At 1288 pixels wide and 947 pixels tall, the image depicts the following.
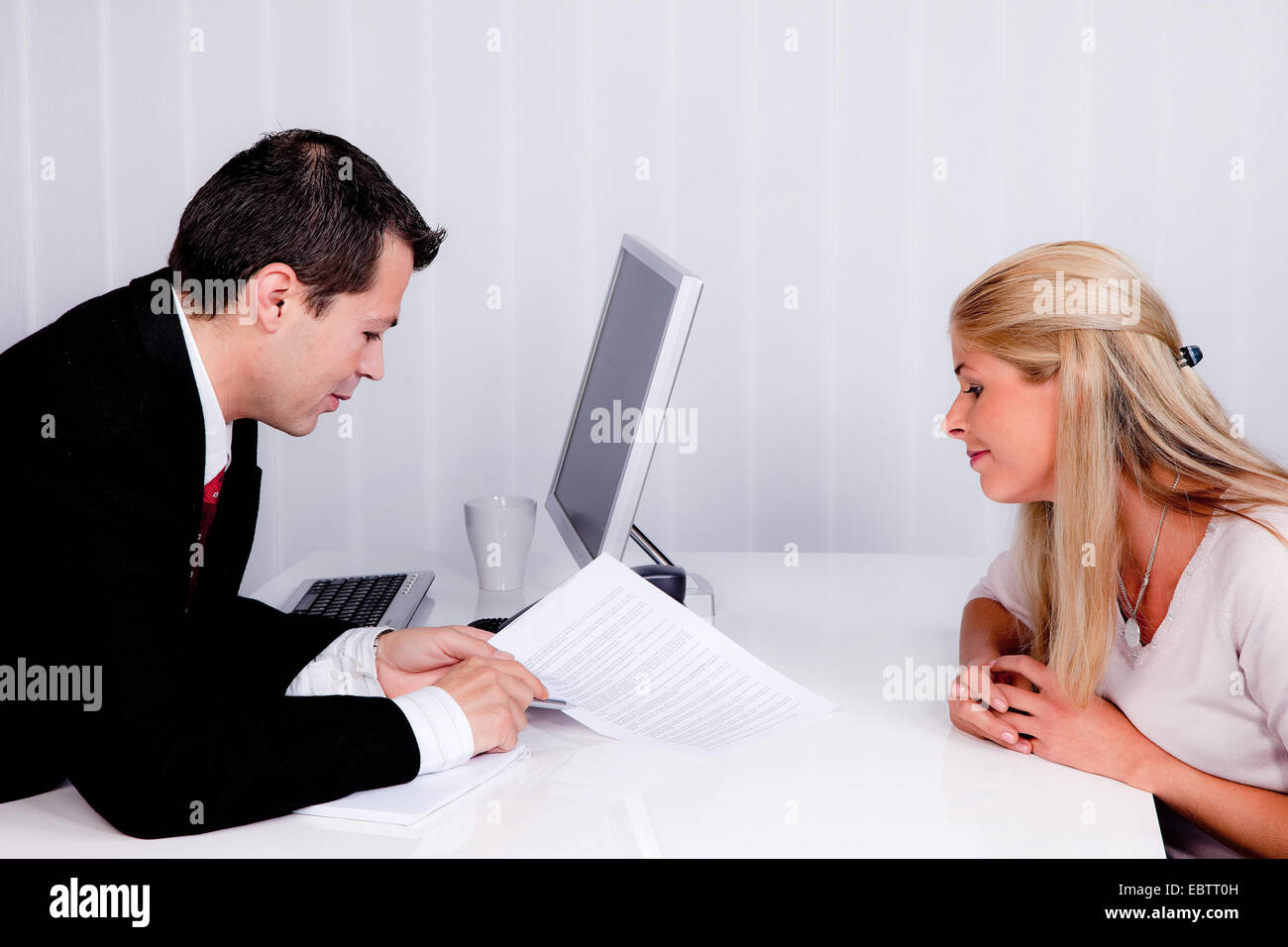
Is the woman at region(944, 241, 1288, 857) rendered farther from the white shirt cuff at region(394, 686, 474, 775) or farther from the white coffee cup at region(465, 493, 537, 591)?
the white coffee cup at region(465, 493, 537, 591)

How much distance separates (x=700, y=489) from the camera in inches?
105

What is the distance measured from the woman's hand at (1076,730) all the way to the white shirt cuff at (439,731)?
525 millimetres

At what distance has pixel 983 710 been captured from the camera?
1174 mm

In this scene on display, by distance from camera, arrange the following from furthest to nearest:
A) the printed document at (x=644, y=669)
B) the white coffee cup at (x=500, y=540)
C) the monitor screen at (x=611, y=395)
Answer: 1. the white coffee cup at (x=500, y=540)
2. the monitor screen at (x=611, y=395)
3. the printed document at (x=644, y=669)

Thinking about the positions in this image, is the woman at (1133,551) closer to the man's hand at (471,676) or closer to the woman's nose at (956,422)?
the woman's nose at (956,422)

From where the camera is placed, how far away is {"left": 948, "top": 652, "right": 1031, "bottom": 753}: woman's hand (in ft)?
3.79

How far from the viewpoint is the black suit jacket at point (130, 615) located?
0.98m

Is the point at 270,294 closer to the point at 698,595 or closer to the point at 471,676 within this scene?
the point at 471,676

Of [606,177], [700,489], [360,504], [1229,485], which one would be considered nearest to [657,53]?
[606,177]

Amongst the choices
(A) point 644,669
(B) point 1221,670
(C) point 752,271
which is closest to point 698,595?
(A) point 644,669

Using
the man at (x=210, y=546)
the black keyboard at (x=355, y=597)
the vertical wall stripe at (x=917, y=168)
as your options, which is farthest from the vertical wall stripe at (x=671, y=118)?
the man at (x=210, y=546)

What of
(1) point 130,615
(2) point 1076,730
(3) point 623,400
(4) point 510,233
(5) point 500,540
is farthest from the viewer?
(4) point 510,233

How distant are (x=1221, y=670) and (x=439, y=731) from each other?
0.75m

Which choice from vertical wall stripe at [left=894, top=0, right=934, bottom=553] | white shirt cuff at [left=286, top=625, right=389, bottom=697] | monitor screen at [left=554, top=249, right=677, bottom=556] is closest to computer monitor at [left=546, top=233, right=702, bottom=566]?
monitor screen at [left=554, top=249, right=677, bottom=556]
